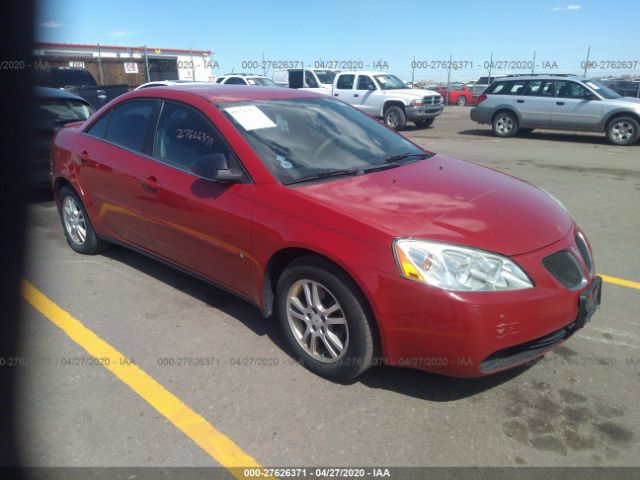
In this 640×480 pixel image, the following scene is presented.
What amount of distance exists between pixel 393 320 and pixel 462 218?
27.4 inches

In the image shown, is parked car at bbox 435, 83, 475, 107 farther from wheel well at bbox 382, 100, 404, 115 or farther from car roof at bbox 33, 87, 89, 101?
car roof at bbox 33, 87, 89, 101

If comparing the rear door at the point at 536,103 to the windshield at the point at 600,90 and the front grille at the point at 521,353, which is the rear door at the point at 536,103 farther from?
the front grille at the point at 521,353

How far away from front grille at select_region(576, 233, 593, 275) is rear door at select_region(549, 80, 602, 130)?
11.4m

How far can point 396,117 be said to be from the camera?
52.9ft

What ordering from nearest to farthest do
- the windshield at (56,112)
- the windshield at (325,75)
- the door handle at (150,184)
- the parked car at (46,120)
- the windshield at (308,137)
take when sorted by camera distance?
the windshield at (308,137) → the door handle at (150,184) → the parked car at (46,120) → the windshield at (56,112) → the windshield at (325,75)

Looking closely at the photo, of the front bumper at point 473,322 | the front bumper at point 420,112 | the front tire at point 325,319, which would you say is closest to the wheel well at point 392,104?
the front bumper at point 420,112

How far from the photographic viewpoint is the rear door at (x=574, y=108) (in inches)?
505

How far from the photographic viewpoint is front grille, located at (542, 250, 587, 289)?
2682mm

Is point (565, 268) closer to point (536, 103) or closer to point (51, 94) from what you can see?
point (51, 94)

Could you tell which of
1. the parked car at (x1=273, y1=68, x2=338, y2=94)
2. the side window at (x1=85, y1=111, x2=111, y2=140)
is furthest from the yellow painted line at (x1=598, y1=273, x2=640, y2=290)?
the parked car at (x1=273, y1=68, x2=338, y2=94)

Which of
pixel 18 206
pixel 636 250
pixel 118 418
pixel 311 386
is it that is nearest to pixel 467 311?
pixel 311 386

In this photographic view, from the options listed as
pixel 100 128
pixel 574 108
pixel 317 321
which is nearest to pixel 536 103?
pixel 574 108

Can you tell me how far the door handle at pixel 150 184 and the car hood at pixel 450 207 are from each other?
1260mm

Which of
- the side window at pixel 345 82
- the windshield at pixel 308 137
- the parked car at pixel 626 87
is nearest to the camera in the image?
the windshield at pixel 308 137
